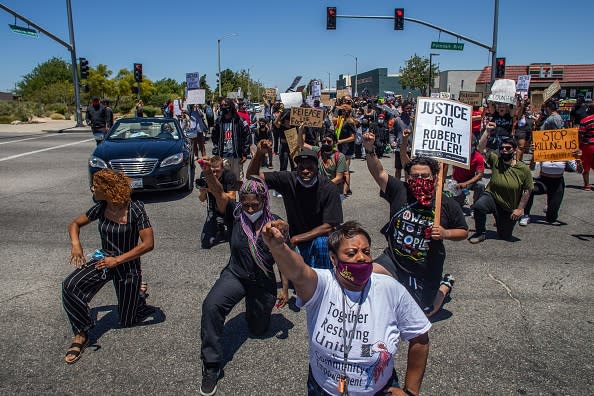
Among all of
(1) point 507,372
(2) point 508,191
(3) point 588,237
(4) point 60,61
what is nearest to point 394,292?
(1) point 507,372

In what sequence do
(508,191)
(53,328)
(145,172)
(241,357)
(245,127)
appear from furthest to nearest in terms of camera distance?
(245,127), (145,172), (508,191), (53,328), (241,357)

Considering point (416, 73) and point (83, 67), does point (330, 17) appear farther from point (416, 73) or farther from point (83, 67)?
point (416, 73)

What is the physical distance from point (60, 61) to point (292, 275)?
3476 inches

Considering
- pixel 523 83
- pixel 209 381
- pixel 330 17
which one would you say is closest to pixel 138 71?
pixel 330 17

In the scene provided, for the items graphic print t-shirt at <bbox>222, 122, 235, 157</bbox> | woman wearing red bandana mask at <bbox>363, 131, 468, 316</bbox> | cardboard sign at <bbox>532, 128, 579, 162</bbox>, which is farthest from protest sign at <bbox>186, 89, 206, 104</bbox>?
woman wearing red bandana mask at <bbox>363, 131, 468, 316</bbox>

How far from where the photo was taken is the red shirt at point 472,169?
767 cm

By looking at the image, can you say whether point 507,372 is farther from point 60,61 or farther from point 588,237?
point 60,61

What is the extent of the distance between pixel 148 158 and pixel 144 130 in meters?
1.85

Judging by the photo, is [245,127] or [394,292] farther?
[245,127]

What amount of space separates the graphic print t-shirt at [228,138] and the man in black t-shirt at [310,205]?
5293 mm

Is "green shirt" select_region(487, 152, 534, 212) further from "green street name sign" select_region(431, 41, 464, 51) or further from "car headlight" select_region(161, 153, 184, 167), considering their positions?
"green street name sign" select_region(431, 41, 464, 51)

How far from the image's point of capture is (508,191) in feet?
23.3

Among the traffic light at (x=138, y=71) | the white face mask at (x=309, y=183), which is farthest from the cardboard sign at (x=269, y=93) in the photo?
the traffic light at (x=138, y=71)

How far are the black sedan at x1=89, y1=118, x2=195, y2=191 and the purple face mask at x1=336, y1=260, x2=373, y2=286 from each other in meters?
7.61
